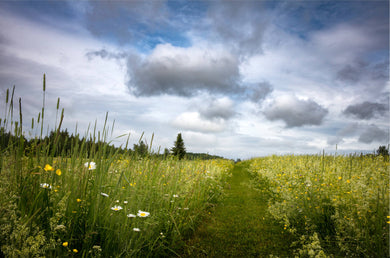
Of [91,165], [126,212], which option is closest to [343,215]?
[126,212]

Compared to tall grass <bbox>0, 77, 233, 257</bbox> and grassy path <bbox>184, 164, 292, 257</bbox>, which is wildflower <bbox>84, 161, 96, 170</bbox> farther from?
grassy path <bbox>184, 164, 292, 257</bbox>

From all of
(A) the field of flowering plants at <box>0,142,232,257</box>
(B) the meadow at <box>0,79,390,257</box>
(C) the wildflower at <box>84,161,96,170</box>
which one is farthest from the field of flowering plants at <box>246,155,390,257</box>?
(C) the wildflower at <box>84,161,96,170</box>

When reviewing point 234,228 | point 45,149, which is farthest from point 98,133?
point 234,228

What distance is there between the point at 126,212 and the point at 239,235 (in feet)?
8.47

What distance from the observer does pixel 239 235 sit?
4.25 m

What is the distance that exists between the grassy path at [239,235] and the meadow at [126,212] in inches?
0.8

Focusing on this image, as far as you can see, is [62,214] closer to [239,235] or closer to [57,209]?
[57,209]

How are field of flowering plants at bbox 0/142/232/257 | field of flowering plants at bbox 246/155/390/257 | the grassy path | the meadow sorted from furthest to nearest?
the grassy path < field of flowering plants at bbox 246/155/390/257 < the meadow < field of flowering plants at bbox 0/142/232/257

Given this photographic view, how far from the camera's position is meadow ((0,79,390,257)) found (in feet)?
6.98

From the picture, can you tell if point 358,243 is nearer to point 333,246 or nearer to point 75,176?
point 333,246

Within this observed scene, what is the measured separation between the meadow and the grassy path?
2 cm

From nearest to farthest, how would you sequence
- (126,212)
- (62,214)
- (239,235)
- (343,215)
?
(62,214) → (126,212) → (343,215) → (239,235)

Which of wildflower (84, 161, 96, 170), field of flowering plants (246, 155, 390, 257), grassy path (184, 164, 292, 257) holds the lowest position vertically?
grassy path (184, 164, 292, 257)

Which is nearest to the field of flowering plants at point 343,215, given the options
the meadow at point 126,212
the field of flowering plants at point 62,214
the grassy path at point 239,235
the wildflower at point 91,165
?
the meadow at point 126,212
